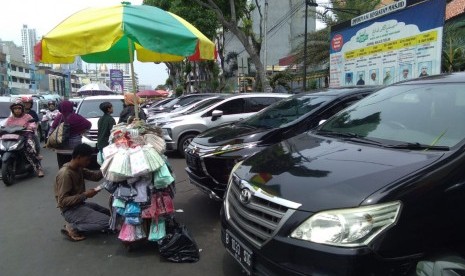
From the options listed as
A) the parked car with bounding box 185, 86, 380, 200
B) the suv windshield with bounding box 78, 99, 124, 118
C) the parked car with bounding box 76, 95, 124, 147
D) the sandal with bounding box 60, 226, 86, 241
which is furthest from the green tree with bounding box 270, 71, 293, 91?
the sandal with bounding box 60, 226, 86, 241

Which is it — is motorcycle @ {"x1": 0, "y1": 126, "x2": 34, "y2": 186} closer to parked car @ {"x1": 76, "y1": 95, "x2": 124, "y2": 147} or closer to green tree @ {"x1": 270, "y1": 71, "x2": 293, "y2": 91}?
parked car @ {"x1": 76, "y1": 95, "x2": 124, "y2": 147}

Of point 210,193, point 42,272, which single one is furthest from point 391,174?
point 42,272

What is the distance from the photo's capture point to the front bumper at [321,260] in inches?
92.7

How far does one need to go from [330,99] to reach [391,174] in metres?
3.03

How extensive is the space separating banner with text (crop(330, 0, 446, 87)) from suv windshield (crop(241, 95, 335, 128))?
4398mm

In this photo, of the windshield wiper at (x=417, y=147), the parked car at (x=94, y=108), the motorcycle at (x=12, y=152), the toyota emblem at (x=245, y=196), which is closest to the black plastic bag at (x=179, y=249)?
the toyota emblem at (x=245, y=196)

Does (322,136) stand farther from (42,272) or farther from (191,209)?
(42,272)

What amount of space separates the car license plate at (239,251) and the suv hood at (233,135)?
1.93 metres

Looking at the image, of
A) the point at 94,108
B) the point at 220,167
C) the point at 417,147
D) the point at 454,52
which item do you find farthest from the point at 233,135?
the point at 454,52

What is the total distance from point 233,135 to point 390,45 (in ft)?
21.7

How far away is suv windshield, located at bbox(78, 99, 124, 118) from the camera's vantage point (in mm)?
10266

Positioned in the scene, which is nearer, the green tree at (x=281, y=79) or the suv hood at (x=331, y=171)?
the suv hood at (x=331, y=171)

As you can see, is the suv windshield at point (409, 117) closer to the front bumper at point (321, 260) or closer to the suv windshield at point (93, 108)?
the front bumper at point (321, 260)

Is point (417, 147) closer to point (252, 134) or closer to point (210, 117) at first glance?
point (252, 134)
